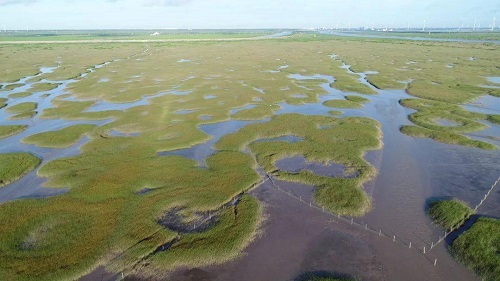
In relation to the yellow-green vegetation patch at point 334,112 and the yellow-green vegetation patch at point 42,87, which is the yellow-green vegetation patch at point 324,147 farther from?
the yellow-green vegetation patch at point 42,87

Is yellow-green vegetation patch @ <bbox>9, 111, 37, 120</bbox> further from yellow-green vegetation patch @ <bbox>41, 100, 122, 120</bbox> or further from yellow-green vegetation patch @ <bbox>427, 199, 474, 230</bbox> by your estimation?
yellow-green vegetation patch @ <bbox>427, 199, 474, 230</bbox>

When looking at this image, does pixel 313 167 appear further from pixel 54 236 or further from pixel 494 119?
pixel 494 119

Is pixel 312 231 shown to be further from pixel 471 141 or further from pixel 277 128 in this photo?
pixel 471 141

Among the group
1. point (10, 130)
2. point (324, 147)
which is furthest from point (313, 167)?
point (10, 130)

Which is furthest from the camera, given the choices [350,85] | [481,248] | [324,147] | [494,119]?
[350,85]

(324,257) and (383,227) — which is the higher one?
(383,227)

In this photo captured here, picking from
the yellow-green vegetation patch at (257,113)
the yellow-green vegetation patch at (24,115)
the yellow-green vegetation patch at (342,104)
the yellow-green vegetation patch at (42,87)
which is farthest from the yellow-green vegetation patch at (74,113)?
the yellow-green vegetation patch at (342,104)
